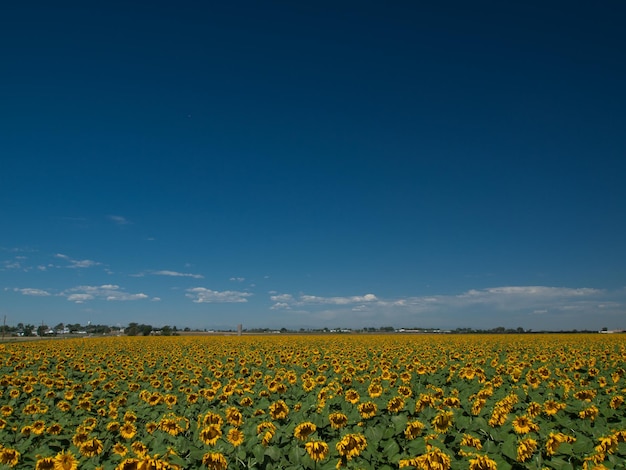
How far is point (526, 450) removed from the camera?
4.51 metres

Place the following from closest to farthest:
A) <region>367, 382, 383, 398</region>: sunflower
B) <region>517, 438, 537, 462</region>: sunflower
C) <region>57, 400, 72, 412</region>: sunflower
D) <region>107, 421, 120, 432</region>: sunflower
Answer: <region>517, 438, 537, 462</region>: sunflower < <region>107, 421, 120, 432</region>: sunflower < <region>367, 382, 383, 398</region>: sunflower < <region>57, 400, 72, 412</region>: sunflower

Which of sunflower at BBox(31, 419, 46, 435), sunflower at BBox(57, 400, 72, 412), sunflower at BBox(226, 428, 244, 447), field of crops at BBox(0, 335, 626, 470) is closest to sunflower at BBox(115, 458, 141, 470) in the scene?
field of crops at BBox(0, 335, 626, 470)

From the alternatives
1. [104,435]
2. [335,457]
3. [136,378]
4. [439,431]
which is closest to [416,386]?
[439,431]

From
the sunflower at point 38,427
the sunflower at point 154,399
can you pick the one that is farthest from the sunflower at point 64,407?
the sunflower at point 38,427

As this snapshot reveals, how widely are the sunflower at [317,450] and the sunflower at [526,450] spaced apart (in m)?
2.12

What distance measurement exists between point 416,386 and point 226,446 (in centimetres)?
699

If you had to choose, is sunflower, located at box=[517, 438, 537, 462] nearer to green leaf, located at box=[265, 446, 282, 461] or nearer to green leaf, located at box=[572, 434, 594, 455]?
green leaf, located at box=[572, 434, 594, 455]

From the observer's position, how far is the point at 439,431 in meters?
5.64

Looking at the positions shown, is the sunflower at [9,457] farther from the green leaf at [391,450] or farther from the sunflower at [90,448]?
the green leaf at [391,450]

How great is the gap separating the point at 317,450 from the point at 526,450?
2295mm

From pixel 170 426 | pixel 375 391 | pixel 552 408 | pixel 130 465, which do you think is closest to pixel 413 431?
pixel 375 391

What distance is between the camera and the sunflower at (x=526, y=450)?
448 cm

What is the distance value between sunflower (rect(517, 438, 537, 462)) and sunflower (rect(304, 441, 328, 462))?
6.97 feet

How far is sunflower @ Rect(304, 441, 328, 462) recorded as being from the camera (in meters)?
4.77
